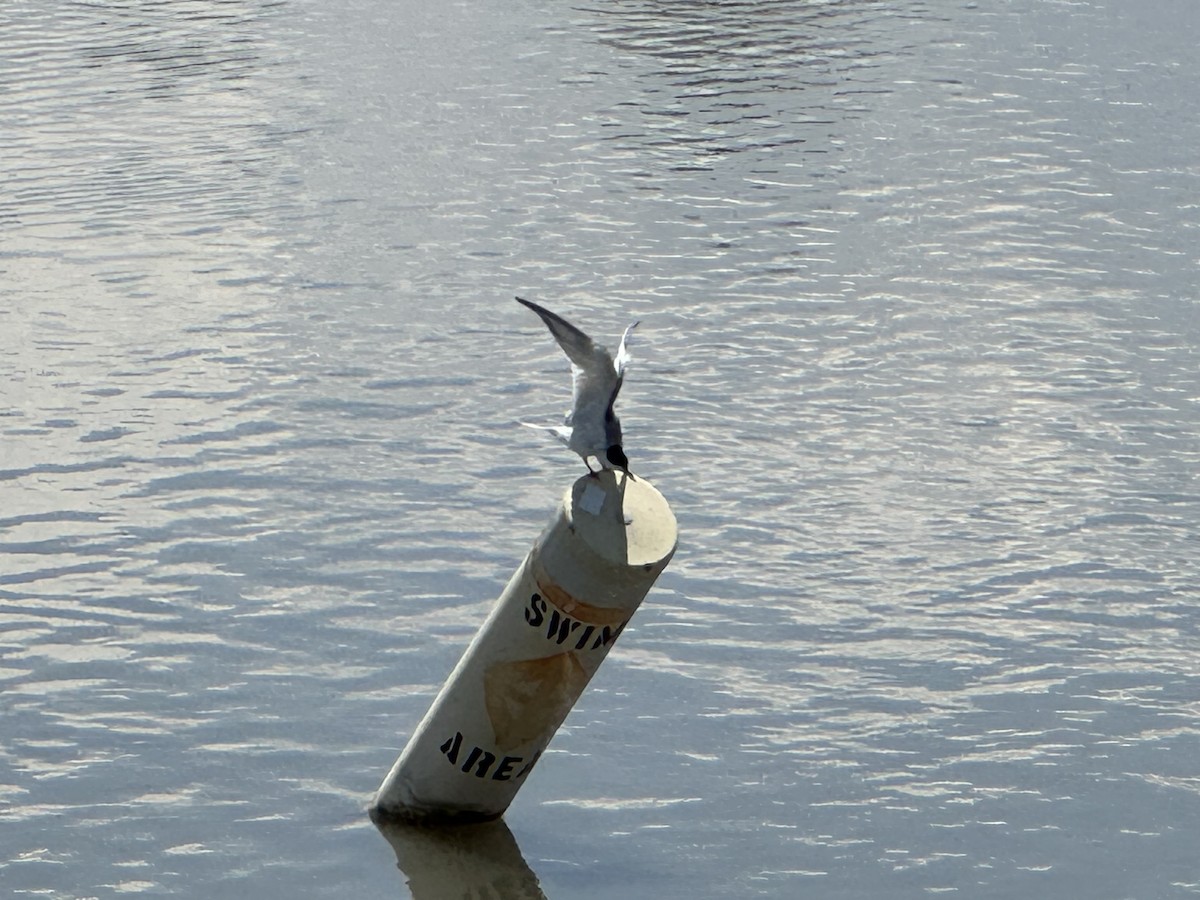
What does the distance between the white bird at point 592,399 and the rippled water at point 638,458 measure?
61.9 inches

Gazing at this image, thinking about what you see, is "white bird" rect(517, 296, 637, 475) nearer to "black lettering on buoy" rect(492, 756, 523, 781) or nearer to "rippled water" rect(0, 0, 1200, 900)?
"black lettering on buoy" rect(492, 756, 523, 781)

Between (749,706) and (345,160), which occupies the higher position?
(345,160)

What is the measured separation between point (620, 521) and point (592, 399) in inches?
16.7

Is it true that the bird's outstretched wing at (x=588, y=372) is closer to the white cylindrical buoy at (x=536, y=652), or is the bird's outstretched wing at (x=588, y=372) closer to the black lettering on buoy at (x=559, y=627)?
the white cylindrical buoy at (x=536, y=652)

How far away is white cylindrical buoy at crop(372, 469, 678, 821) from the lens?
6445 millimetres

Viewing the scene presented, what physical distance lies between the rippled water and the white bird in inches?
61.9

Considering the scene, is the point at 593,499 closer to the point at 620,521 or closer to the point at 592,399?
the point at 620,521

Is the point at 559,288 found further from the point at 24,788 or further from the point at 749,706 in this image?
the point at 24,788

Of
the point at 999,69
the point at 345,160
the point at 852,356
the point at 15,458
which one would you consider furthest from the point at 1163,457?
the point at 999,69

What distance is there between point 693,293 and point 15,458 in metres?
4.79

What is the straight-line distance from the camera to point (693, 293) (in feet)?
42.9

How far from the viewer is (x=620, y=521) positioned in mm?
6480

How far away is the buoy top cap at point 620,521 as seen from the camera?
21.0 feet

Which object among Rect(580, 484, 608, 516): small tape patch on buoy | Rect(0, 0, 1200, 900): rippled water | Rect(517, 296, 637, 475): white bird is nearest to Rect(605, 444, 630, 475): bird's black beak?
Rect(517, 296, 637, 475): white bird
